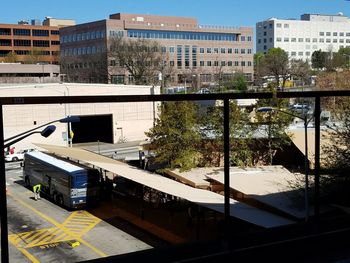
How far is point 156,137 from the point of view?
27500 millimetres

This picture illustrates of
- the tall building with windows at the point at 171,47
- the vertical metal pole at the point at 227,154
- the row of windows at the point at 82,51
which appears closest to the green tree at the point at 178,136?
the vertical metal pole at the point at 227,154

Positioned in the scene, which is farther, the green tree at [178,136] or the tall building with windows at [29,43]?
the tall building with windows at [29,43]

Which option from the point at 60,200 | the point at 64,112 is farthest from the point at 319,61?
the point at 60,200

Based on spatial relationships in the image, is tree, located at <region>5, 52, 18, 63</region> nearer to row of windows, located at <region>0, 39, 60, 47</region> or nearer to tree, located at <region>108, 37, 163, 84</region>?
row of windows, located at <region>0, 39, 60, 47</region>

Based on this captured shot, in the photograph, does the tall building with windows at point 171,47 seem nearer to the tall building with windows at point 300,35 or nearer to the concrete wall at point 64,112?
the concrete wall at point 64,112

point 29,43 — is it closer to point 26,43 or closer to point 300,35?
point 26,43

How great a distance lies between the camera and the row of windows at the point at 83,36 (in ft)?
248

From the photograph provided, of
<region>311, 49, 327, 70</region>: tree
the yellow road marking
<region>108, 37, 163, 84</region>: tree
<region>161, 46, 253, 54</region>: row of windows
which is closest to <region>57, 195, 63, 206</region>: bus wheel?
the yellow road marking

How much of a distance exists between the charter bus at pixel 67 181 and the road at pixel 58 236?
521mm

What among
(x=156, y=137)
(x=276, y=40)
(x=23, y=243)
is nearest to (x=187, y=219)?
(x=23, y=243)

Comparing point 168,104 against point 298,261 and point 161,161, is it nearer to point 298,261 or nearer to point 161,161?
point 161,161

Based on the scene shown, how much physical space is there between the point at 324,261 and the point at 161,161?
23.2 metres

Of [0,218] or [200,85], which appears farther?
[200,85]

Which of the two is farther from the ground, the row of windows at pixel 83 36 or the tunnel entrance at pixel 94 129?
the row of windows at pixel 83 36
